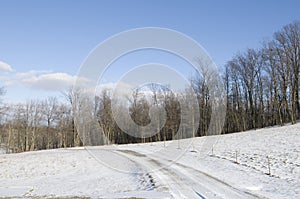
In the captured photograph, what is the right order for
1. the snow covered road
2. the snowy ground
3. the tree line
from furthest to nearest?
1. the tree line
2. the snowy ground
3. the snow covered road

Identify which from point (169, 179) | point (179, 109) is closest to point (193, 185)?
point (169, 179)

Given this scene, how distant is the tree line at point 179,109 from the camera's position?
42469 mm

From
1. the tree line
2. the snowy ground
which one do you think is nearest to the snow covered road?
the snowy ground

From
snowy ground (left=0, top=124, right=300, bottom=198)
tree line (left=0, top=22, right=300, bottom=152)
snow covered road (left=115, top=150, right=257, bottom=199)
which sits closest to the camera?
snow covered road (left=115, top=150, right=257, bottom=199)

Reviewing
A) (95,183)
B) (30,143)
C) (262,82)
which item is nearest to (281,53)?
(262,82)

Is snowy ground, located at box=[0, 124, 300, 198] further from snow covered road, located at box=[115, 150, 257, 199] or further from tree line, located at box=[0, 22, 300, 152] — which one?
tree line, located at box=[0, 22, 300, 152]

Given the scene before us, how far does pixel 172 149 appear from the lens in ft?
96.6

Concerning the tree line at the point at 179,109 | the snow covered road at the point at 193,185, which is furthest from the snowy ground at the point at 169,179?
the tree line at the point at 179,109

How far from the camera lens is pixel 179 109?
38312 mm

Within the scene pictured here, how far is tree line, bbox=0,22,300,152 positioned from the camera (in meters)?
42.5

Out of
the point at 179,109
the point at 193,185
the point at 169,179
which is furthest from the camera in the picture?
the point at 179,109

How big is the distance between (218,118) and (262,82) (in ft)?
34.9

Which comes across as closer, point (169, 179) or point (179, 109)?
point (169, 179)

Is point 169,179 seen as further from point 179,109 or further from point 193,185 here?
point 179,109
